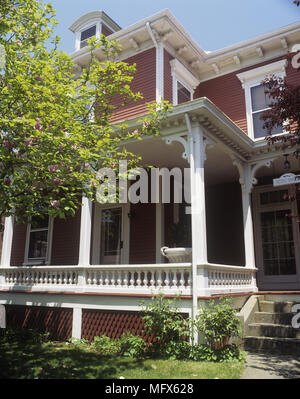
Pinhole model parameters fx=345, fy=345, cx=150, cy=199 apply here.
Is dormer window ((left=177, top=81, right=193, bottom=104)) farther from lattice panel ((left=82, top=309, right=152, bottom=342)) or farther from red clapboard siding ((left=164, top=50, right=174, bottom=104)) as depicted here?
lattice panel ((left=82, top=309, right=152, bottom=342))

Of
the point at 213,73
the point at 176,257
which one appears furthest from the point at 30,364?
the point at 213,73

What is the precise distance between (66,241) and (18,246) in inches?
90.3

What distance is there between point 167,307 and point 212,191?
5674 millimetres

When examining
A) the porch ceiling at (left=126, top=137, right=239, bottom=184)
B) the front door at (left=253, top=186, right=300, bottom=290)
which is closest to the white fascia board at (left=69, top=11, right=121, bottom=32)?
the porch ceiling at (left=126, top=137, right=239, bottom=184)

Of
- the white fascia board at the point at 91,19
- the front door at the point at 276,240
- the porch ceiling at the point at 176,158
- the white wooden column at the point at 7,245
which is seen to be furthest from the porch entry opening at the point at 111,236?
the white fascia board at the point at 91,19

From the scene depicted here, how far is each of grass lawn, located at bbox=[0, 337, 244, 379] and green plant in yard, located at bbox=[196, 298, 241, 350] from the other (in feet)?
1.46

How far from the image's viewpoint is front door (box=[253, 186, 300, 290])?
367 inches

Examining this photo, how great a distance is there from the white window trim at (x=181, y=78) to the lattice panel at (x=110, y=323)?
582 cm

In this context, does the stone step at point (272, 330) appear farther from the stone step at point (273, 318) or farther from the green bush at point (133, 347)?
the green bush at point (133, 347)

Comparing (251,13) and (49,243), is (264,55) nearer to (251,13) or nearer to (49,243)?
(251,13)

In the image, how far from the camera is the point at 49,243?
473 inches

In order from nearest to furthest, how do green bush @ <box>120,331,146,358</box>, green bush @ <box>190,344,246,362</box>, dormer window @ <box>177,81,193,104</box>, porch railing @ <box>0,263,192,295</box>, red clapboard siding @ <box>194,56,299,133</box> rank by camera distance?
green bush @ <box>190,344,246,362</box>, green bush @ <box>120,331,146,358</box>, porch railing @ <box>0,263,192,295</box>, dormer window @ <box>177,81,193,104</box>, red clapboard siding @ <box>194,56,299,133</box>

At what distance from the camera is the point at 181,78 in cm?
1022

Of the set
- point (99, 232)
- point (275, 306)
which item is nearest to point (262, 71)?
point (275, 306)
